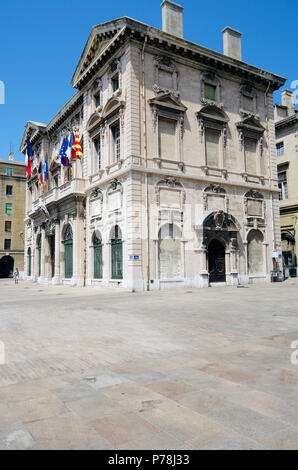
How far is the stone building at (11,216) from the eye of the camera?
192 feet

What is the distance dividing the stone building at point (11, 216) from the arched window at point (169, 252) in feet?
137

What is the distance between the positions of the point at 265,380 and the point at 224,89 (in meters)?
25.8

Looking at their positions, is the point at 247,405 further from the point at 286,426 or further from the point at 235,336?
the point at 235,336

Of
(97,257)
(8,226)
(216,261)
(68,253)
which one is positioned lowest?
(216,261)

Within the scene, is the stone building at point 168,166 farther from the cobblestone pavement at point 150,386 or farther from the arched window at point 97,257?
the cobblestone pavement at point 150,386

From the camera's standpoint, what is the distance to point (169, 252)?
23.1 meters

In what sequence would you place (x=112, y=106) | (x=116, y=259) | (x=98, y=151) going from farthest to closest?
(x=98, y=151)
(x=112, y=106)
(x=116, y=259)

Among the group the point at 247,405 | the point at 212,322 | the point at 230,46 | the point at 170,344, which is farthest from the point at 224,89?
the point at 247,405

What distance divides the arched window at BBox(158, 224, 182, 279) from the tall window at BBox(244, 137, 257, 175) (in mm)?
8675

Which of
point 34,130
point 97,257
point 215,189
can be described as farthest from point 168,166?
point 34,130

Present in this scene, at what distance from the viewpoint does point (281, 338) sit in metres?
7.55

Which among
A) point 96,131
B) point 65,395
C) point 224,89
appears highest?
point 224,89

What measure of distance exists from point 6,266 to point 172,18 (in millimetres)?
45906

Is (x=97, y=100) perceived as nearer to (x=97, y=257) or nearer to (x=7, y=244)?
(x=97, y=257)
